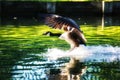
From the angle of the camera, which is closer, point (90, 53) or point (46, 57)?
point (46, 57)

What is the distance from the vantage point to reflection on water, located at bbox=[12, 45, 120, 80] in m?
10.2

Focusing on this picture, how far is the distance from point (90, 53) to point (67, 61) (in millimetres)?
1456

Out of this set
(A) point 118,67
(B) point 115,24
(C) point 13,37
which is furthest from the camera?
(B) point 115,24

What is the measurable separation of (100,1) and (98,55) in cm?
1865

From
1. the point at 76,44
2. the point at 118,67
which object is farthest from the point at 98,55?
the point at 118,67

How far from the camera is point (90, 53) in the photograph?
44.2ft

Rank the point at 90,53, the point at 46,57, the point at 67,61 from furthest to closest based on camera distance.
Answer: the point at 90,53
the point at 46,57
the point at 67,61

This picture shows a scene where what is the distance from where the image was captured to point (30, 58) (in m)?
12.7

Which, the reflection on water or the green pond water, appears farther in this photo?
the green pond water

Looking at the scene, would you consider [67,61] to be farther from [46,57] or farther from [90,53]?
[90,53]

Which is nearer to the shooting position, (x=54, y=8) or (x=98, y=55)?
(x=98, y=55)

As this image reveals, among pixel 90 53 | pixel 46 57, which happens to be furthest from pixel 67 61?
pixel 90 53

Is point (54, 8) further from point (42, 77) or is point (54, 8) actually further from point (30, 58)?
point (42, 77)

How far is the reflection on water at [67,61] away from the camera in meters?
10.2
